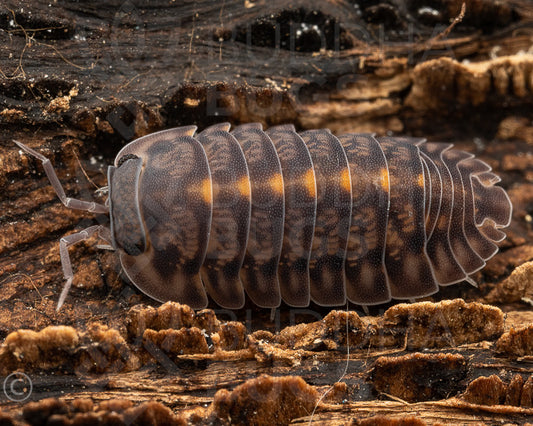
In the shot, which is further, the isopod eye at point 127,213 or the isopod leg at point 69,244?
the isopod eye at point 127,213

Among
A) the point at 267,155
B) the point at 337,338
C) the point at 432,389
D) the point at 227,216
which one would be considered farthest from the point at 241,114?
the point at 432,389

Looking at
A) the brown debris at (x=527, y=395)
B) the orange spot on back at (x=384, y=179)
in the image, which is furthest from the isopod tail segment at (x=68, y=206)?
the brown debris at (x=527, y=395)

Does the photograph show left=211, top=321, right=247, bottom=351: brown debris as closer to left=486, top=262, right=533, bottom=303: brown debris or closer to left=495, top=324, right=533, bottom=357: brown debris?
left=495, top=324, right=533, bottom=357: brown debris

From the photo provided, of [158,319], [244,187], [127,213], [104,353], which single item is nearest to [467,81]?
[244,187]

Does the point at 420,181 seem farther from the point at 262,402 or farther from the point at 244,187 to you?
the point at 262,402

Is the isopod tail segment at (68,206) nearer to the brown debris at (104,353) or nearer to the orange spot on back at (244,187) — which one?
the brown debris at (104,353)

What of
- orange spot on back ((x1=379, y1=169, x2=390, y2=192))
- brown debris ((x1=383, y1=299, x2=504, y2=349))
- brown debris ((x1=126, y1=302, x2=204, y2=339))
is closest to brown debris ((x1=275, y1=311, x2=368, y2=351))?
brown debris ((x1=383, y1=299, x2=504, y2=349))
